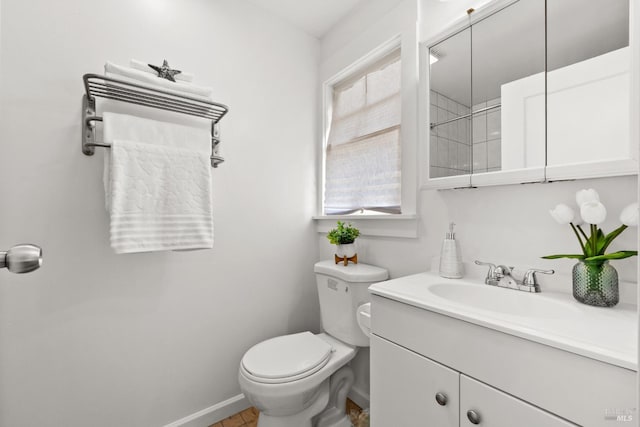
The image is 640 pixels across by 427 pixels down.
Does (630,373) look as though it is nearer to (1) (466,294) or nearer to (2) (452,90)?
(1) (466,294)

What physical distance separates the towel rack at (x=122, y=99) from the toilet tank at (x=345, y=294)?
0.99m

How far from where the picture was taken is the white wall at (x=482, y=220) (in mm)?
823

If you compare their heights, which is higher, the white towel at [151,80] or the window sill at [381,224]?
the white towel at [151,80]

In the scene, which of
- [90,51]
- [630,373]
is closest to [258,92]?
[90,51]

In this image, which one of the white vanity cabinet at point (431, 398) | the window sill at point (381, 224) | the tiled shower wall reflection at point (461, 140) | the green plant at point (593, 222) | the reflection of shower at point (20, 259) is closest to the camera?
the reflection of shower at point (20, 259)

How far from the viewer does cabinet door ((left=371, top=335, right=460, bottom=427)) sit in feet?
2.46

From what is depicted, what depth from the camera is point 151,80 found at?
1161 mm

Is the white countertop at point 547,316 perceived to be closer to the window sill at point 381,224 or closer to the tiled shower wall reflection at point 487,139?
the window sill at point 381,224

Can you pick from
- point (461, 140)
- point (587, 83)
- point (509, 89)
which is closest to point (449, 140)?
point (461, 140)

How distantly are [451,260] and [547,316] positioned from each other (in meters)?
0.34

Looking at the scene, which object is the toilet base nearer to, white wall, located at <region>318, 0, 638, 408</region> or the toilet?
the toilet

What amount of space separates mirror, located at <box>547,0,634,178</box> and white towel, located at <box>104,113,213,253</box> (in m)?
1.35

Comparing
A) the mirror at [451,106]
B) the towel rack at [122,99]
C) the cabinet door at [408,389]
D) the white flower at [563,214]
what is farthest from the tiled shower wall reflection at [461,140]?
the towel rack at [122,99]

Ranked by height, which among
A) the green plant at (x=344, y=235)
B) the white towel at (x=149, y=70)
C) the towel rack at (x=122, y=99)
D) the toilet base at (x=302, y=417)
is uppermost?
the white towel at (x=149, y=70)
